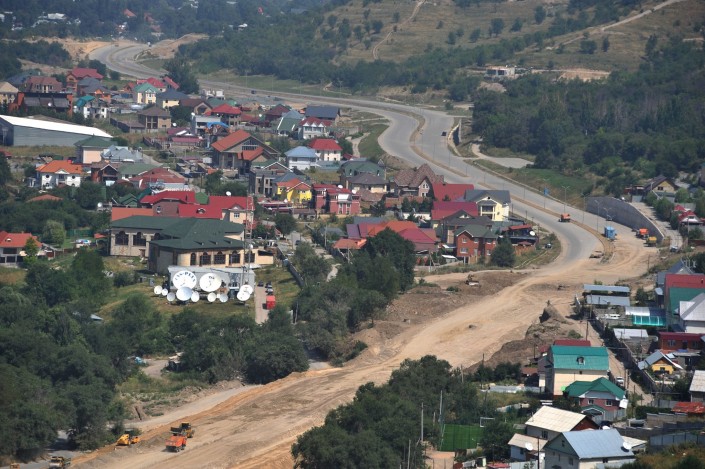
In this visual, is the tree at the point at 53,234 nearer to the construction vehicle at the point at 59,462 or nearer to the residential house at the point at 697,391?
the construction vehicle at the point at 59,462

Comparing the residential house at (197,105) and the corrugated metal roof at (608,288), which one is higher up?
the residential house at (197,105)

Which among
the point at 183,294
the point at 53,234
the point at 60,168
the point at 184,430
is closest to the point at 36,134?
the point at 60,168

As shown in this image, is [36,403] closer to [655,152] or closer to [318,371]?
[318,371]

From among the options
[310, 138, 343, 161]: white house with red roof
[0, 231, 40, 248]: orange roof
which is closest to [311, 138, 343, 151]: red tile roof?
[310, 138, 343, 161]: white house with red roof

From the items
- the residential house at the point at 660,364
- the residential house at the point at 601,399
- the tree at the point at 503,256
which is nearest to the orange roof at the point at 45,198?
the tree at the point at 503,256

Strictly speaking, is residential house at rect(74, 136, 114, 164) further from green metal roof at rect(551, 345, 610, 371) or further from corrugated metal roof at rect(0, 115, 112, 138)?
green metal roof at rect(551, 345, 610, 371)

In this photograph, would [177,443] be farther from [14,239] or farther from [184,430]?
[14,239]
